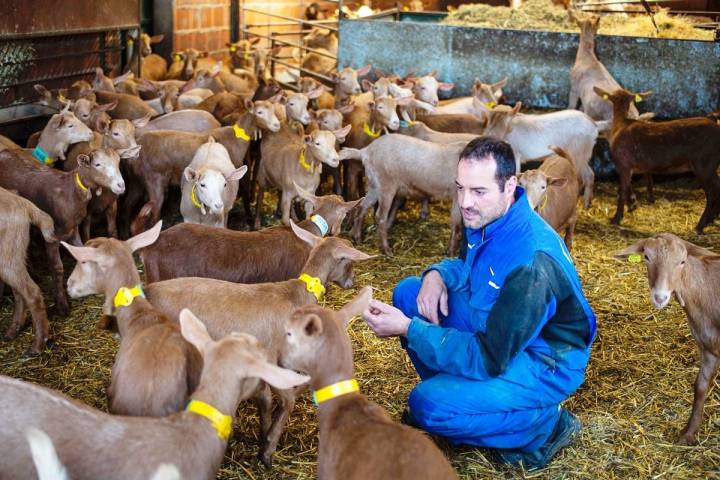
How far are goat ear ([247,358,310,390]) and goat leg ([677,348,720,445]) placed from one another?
2.60 m

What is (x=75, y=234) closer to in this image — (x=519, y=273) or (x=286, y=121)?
(x=286, y=121)

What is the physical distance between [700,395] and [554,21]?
404 inches

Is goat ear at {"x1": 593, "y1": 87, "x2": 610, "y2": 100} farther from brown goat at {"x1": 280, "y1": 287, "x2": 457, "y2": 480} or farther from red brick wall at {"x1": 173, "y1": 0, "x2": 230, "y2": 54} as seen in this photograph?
red brick wall at {"x1": 173, "y1": 0, "x2": 230, "y2": 54}

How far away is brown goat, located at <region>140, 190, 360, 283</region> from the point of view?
18.3 ft

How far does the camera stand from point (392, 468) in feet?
10.6

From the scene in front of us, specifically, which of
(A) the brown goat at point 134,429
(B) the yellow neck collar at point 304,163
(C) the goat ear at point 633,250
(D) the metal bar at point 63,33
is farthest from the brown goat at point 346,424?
(D) the metal bar at point 63,33

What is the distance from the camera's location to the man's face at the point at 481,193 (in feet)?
13.3

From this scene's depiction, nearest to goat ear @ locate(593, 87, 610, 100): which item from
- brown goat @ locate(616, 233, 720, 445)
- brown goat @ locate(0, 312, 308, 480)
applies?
brown goat @ locate(616, 233, 720, 445)

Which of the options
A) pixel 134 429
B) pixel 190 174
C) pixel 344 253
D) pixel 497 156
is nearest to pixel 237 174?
pixel 190 174

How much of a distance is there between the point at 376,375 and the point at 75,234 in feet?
9.94

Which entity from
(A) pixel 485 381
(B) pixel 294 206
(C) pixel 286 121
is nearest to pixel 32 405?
(A) pixel 485 381

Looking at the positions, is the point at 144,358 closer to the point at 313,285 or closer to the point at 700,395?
the point at 313,285

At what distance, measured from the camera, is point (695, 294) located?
485cm

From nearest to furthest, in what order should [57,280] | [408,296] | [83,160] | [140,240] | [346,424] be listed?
[346,424] → [140,240] → [408,296] → [57,280] → [83,160]
